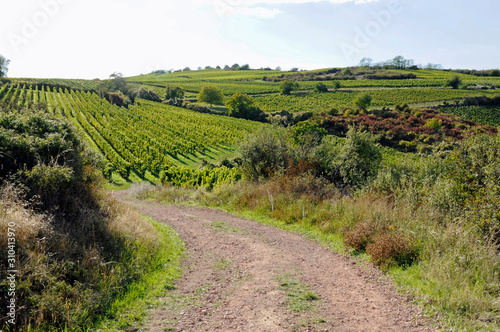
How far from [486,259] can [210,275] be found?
5.76 m

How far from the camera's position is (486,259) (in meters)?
6.20

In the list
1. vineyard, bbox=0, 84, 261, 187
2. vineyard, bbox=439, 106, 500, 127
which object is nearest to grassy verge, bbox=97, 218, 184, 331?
vineyard, bbox=0, 84, 261, 187

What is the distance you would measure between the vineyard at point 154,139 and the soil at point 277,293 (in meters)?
11.4

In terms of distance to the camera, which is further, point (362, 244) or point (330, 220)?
point (330, 220)

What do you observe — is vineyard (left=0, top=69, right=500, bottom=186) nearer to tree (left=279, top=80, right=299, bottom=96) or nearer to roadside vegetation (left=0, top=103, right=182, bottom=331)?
tree (left=279, top=80, right=299, bottom=96)

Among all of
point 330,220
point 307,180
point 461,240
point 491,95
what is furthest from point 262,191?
point 491,95

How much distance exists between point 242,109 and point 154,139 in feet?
123

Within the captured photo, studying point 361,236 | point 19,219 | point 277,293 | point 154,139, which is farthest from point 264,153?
point 154,139

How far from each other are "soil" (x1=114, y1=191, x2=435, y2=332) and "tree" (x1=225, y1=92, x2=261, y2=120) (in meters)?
69.3

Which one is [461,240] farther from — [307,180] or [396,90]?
[396,90]

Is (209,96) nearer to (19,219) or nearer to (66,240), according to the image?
(66,240)

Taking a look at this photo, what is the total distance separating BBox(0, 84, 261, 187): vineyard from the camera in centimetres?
2928

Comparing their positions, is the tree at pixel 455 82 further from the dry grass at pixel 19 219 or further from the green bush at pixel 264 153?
the dry grass at pixel 19 219

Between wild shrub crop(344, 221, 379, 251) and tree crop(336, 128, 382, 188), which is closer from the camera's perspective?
wild shrub crop(344, 221, 379, 251)
